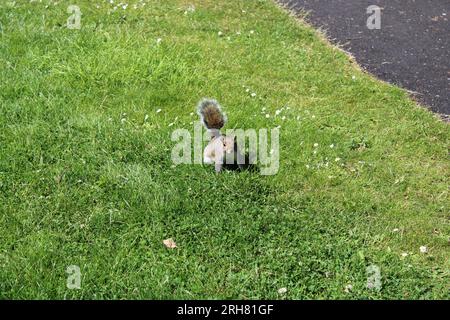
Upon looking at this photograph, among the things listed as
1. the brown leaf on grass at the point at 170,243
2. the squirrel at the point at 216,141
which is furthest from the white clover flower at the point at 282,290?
the squirrel at the point at 216,141

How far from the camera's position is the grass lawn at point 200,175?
433 cm

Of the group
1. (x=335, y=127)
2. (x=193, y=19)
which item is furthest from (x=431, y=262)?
(x=193, y=19)

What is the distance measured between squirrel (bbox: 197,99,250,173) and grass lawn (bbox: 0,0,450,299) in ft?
0.38

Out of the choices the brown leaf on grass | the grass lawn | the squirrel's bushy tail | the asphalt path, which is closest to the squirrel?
the squirrel's bushy tail

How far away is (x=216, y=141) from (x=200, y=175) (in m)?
0.37

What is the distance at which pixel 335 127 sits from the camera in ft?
20.3

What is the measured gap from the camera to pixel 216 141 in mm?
5113

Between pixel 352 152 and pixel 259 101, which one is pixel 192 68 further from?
pixel 352 152

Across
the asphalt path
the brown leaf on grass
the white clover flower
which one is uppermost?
the asphalt path

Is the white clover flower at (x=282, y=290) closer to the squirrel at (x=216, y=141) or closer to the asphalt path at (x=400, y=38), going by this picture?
the squirrel at (x=216, y=141)

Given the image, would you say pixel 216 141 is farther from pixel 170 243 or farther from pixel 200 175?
pixel 170 243

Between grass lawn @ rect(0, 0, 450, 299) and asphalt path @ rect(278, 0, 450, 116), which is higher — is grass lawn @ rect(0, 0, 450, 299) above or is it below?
below

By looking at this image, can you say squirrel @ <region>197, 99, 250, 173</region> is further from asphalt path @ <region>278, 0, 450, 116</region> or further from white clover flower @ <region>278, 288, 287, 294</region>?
asphalt path @ <region>278, 0, 450, 116</region>

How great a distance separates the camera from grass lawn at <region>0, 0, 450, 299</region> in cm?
433
